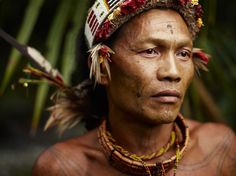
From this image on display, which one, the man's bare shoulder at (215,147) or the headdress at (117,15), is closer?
the headdress at (117,15)

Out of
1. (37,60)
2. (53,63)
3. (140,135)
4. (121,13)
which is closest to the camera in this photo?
(121,13)

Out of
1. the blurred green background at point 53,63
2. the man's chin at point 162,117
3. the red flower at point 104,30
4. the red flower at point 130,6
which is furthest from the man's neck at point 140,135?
the blurred green background at point 53,63

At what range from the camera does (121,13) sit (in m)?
2.90

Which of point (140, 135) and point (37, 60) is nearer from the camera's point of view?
point (140, 135)

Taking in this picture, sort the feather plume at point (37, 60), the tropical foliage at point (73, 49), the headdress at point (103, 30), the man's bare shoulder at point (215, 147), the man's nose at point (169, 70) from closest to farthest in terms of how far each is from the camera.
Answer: the man's nose at point (169, 70)
the headdress at point (103, 30)
the man's bare shoulder at point (215, 147)
the feather plume at point (37, 60)
the tropical foliage at point (73, 49)

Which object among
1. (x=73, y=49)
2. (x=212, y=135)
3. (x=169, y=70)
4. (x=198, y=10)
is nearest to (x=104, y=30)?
(x=169, y=70)

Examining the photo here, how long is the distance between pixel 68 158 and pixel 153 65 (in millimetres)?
699

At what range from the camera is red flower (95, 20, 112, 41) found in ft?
9.64

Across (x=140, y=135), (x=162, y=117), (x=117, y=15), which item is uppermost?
(x=117, y=15)

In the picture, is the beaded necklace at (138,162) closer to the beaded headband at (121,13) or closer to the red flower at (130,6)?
the beaded headband at (121,13)

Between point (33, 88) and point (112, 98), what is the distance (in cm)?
384

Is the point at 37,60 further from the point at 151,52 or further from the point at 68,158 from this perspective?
the point at 151,52

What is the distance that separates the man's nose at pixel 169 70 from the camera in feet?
9.15

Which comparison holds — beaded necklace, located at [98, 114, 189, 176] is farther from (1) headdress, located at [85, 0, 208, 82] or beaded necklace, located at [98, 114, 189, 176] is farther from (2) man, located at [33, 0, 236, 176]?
(1) headdress, located at [85, 0, 208, 82]
